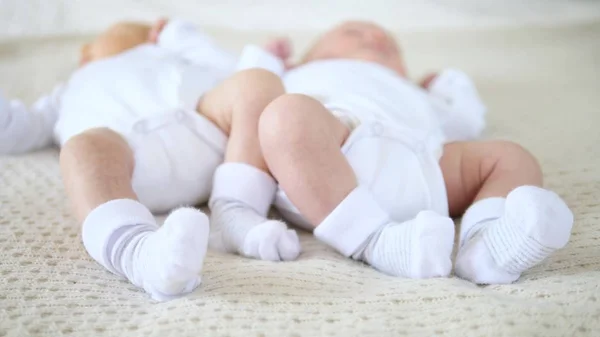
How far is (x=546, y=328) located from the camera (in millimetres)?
582

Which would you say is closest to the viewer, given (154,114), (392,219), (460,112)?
(392,219)

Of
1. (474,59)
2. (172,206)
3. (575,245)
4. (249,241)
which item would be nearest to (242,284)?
(249,241)

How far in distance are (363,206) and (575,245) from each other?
278 millimetres

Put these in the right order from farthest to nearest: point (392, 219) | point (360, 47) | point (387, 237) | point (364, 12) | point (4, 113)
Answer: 1. point (364, 12)
2. point (360, 47)
3. point (4, 113)
4. point (392, 219)
5. point (387, 237)

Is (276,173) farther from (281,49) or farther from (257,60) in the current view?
(281,49)

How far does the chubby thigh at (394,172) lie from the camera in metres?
0.85

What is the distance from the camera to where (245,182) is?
33.7 inches

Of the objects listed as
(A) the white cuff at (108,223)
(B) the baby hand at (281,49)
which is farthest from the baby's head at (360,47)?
(A) the white cuff at (108,223)

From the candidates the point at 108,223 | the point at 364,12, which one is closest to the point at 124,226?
the point at 108,223

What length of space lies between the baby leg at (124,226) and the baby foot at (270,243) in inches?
4.4

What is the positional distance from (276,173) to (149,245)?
0.21 metres

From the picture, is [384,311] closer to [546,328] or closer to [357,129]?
[546,328]

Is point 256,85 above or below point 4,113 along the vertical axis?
above

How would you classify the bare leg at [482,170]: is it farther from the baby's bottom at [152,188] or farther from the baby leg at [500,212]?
the baby's bottom at [152,188]
